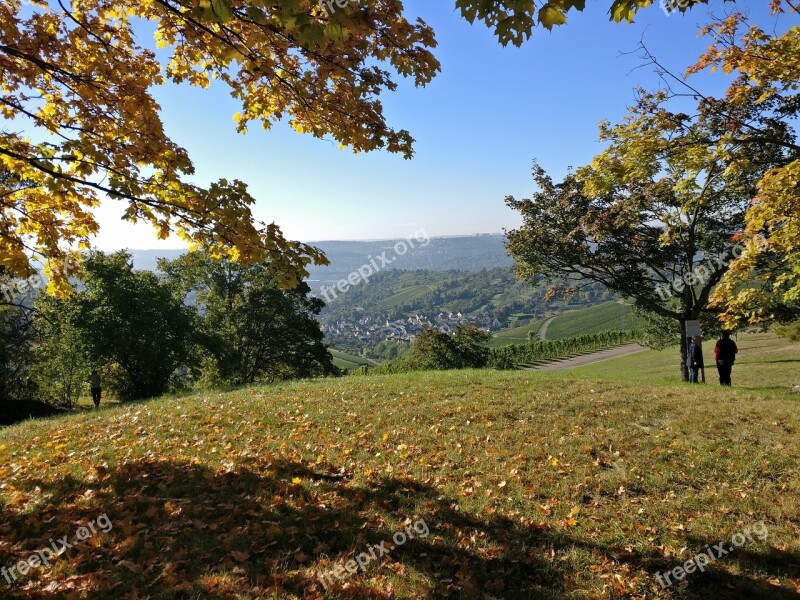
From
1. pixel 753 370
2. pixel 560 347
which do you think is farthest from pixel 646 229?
pixel 560 347

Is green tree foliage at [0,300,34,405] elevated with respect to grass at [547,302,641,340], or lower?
elevated

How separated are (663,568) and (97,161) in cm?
709

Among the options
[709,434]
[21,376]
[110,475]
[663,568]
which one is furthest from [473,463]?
[21,376]

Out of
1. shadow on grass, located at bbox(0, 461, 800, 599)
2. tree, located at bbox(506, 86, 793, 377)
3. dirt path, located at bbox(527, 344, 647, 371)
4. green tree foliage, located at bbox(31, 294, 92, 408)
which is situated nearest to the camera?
shadow on grass, located at bbox(0, 461, 800, 599)

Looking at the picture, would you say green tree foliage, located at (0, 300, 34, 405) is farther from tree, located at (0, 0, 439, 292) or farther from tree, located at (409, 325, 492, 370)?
tree, located at (409, 325, 492, 370)

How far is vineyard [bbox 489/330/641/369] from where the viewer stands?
69500 millimetres
